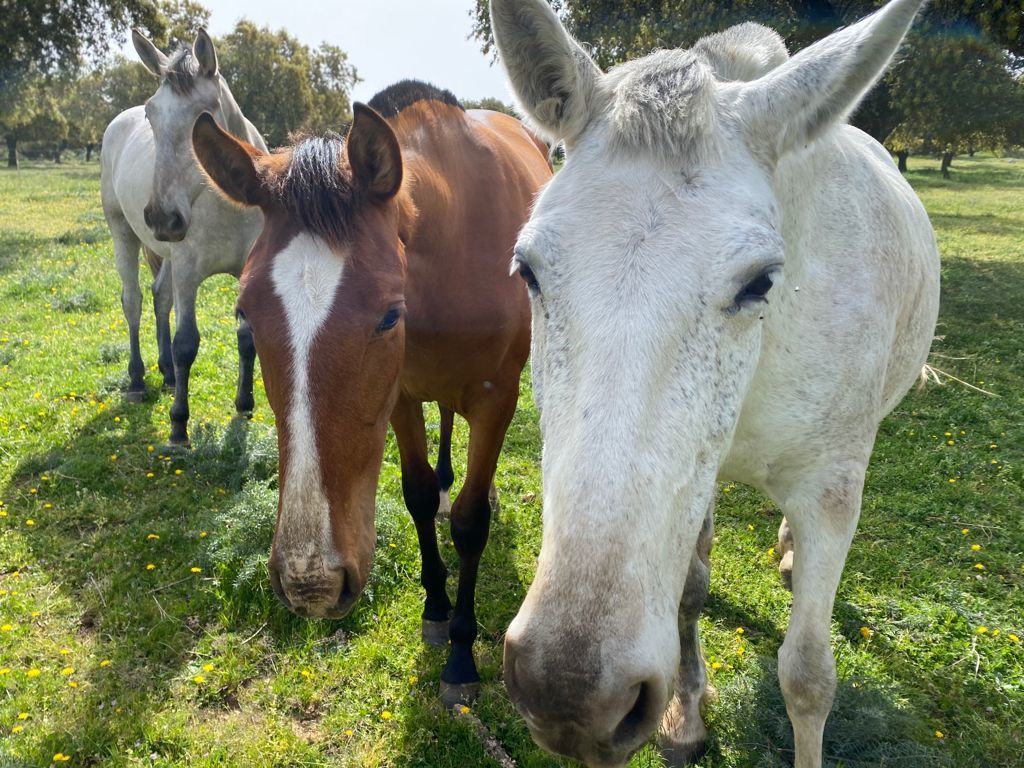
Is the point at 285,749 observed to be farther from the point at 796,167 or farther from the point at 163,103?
the point at 163,103

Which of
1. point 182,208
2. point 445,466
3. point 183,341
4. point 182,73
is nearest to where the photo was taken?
point 445,466

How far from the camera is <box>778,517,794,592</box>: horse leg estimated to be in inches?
140

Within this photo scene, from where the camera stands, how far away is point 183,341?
517 centimetres

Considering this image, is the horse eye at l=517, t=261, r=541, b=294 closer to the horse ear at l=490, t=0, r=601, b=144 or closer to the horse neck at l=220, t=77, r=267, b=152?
the horse ear at l=490, t=0, r=601, b=144

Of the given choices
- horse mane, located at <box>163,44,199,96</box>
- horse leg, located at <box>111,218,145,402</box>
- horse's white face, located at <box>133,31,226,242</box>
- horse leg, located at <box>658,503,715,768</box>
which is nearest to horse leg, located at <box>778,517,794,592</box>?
horse leg, located at <box>658,503,715,768</box>

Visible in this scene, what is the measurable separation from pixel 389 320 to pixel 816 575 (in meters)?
1.59

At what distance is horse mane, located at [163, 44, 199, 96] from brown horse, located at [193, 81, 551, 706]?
109 inches

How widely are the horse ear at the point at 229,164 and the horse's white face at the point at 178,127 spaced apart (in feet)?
8.55

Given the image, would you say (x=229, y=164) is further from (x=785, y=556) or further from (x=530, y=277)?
(x=785, y=556)

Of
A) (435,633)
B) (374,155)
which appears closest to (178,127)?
(374,155)

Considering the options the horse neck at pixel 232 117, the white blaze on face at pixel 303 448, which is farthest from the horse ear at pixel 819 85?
the horse neck at pixel 232 117

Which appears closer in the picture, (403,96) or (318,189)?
(318,189)

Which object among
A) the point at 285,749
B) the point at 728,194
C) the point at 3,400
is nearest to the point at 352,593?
the point at 285,749

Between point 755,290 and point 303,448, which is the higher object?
point 755,290
